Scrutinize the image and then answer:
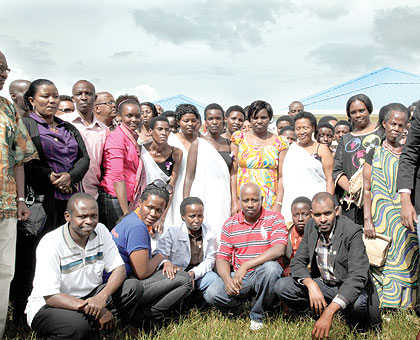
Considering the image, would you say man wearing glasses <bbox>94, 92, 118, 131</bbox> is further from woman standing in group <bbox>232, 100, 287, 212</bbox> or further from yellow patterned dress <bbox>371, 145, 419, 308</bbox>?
yellow patterned dress <bbox>371, 145, 419, 308</bbox>

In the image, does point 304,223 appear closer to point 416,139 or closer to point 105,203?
point 416,139

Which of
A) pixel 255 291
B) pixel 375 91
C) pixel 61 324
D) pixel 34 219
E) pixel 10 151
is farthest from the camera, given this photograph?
pixel 375 91

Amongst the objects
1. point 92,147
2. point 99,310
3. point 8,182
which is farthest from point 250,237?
point 8,182

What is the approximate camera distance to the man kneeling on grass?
351 centimetres

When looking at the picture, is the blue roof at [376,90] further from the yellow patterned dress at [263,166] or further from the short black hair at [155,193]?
the short black hair at [155,193]

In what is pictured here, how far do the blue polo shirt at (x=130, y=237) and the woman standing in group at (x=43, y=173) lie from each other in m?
0.66

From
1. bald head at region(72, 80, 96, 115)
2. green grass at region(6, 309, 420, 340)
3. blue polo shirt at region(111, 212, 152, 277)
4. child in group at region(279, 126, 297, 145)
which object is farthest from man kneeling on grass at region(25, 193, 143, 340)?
child in group at region(279, 126, 297, 145)

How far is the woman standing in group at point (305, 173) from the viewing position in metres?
5.50

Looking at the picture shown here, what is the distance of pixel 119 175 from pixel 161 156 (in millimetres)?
680

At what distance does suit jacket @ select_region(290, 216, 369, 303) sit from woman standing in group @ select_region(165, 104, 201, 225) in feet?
5.86

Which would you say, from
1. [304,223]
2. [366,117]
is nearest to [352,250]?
[304,223]

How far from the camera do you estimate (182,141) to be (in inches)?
226

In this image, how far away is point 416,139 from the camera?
3.57m

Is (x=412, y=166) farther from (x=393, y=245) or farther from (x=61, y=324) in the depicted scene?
(x=61, y=324)
